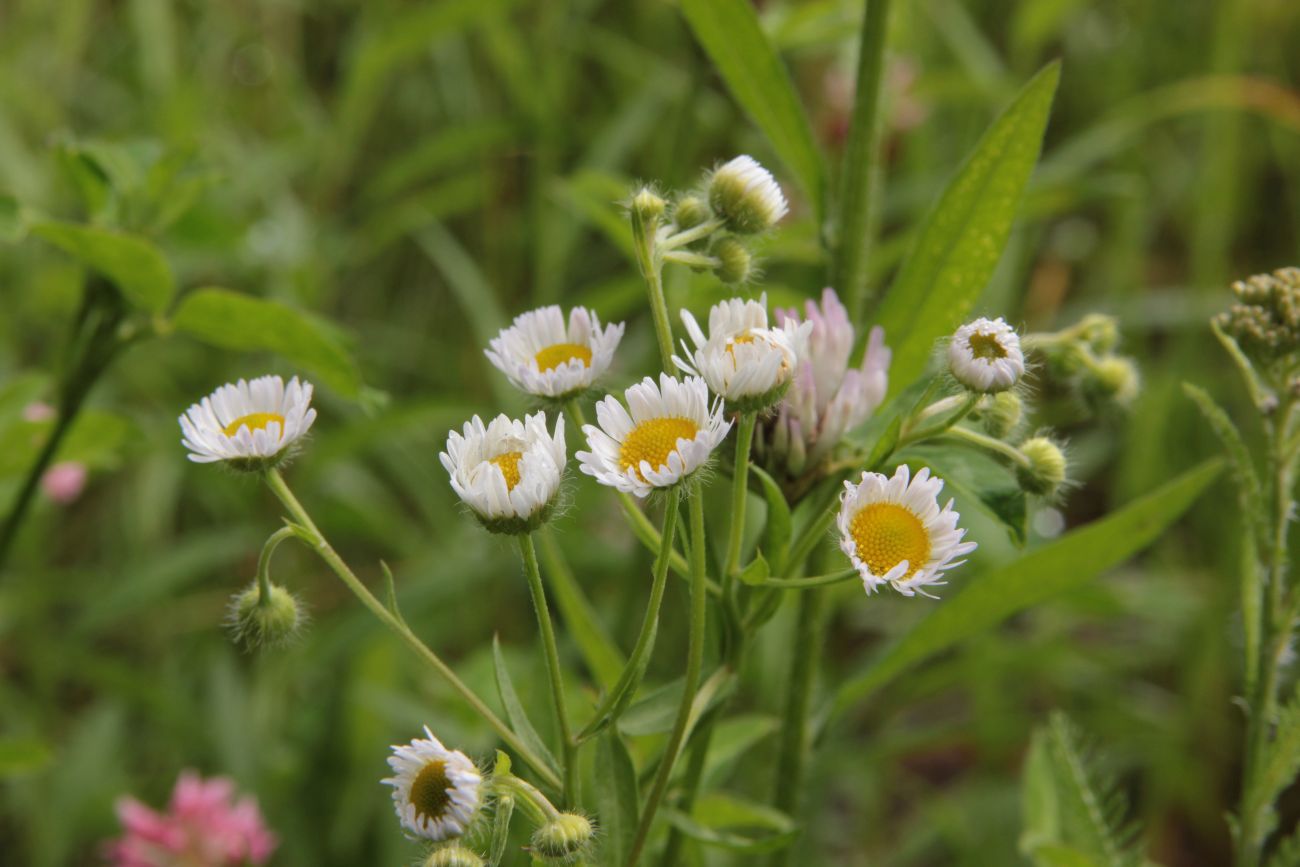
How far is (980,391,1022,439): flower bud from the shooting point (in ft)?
1.95

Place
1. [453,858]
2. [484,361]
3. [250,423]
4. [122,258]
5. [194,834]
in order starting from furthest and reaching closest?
[484,361] < [194,834] < [122,258] < [250,423] < [453,858]

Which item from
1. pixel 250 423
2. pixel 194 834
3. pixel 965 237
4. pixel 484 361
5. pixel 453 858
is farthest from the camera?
pixel 484 361

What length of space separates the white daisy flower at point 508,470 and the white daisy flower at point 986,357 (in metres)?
0.18

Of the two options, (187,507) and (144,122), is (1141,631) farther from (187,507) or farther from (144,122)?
(144,122)

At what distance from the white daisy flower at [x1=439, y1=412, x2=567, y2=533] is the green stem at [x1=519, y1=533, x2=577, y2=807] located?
1cm

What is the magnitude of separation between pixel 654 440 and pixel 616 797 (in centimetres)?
17

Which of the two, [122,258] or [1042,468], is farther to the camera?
[122,258]

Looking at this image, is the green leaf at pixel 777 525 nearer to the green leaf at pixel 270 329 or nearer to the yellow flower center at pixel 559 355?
the yellow flower center at pixel 559 355

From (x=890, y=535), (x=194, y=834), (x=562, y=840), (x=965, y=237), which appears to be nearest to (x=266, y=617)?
(x=562, y=840)

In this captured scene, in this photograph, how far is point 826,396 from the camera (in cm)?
64

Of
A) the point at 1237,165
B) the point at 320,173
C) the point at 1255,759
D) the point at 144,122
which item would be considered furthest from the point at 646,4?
the point at 1255,759

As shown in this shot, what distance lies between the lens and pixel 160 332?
2.77 ft

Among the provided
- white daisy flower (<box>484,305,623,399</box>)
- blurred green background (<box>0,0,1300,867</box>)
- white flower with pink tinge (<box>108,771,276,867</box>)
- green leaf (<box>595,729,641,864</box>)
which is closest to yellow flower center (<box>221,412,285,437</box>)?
white daisy flower (<box>484,305,623,399</box>)

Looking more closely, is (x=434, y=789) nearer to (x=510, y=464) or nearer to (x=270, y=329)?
(x=510, y=464)
